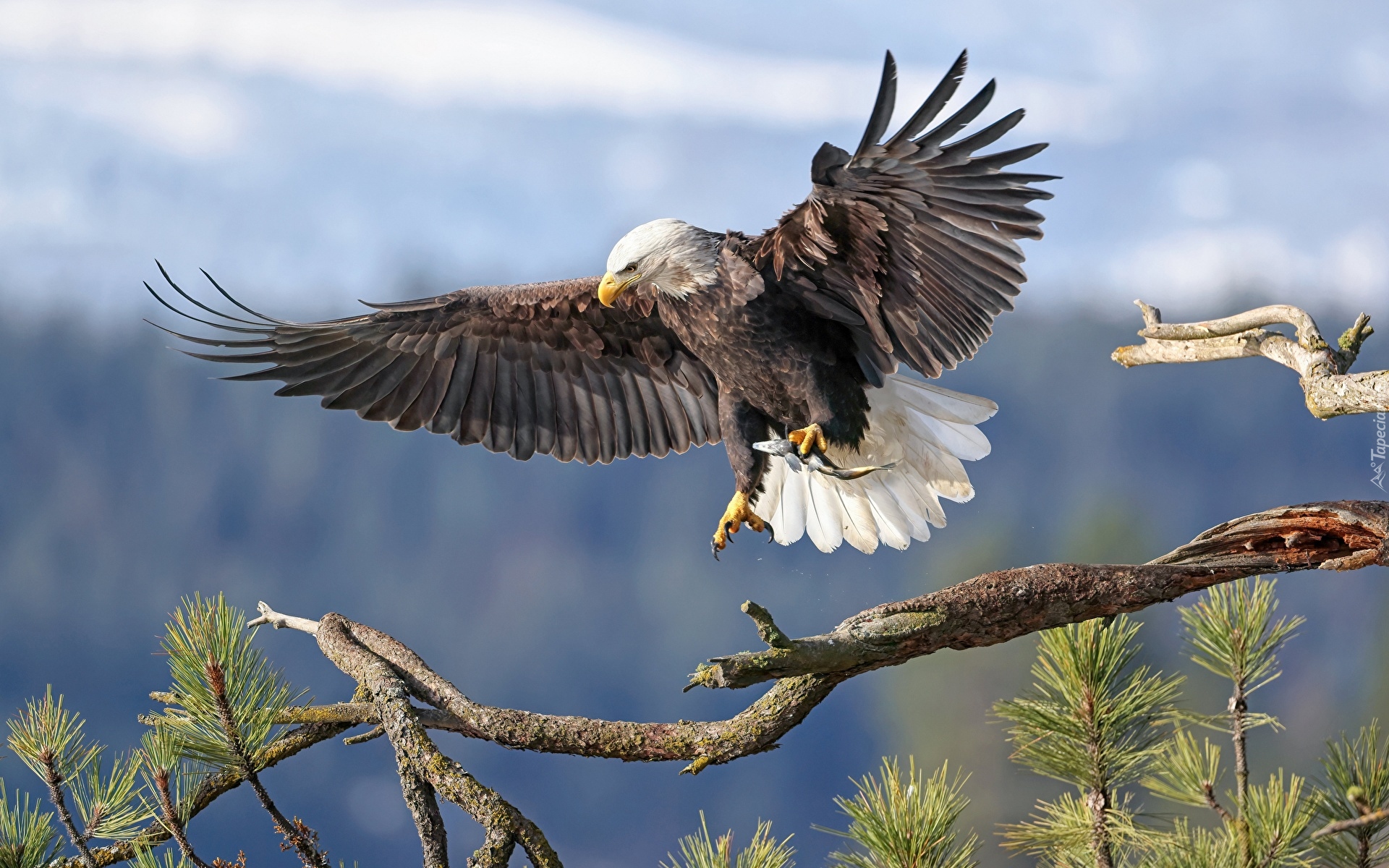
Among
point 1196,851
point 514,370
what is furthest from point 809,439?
point 1196,851

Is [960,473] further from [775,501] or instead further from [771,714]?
[771,714]

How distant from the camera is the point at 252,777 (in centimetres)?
172

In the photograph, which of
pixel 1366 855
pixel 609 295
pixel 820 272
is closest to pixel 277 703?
pixel 609 295

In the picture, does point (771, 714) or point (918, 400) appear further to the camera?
point (918, 400)

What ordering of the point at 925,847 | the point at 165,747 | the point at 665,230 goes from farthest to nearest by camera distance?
the point at 665,230
the point at 925,847
the point at 165,747

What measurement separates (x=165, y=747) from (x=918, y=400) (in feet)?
5.35

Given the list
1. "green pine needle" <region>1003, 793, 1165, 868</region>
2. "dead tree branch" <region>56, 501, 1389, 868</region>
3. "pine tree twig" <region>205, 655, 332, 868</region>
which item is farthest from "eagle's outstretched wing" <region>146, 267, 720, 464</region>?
"green pine needle" <region>1003, 793, 1165, 868</region>

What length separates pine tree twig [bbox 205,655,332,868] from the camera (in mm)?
1655

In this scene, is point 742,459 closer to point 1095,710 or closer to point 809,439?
point 809,439

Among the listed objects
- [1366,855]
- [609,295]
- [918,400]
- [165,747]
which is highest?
[609,295]

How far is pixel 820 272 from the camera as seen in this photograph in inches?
81.1

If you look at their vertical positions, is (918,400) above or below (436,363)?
below

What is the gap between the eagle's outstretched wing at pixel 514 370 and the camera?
2533 mm

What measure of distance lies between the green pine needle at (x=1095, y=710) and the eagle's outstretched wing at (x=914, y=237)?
0.59 metres
